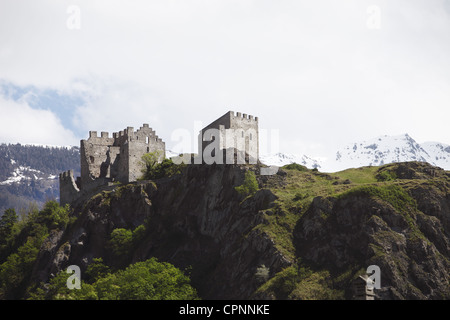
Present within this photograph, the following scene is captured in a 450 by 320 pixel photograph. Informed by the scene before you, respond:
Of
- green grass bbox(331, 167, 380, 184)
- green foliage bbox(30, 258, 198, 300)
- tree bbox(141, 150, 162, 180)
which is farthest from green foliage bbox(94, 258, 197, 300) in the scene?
green grass bbox(331, 167, 380, 184)

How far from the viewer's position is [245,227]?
7988 centimetres

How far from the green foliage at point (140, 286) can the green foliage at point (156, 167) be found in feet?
71.2

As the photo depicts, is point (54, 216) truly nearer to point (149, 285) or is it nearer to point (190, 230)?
point (190, 230)

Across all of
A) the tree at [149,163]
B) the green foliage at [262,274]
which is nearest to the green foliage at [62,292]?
the green foliage at [262,274]

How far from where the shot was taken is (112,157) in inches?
4419

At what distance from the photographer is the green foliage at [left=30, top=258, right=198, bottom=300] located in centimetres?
7394

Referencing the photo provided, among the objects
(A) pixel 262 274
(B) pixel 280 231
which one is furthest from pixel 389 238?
(A) pixel 262 274

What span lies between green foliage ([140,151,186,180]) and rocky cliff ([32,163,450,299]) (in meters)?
2.42

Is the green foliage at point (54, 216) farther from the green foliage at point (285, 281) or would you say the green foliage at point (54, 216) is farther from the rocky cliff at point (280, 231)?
the green foliage at point (285, 281)

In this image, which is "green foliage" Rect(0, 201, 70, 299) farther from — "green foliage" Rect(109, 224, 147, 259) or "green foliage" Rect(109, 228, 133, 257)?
"green foliage" Rect(109, 224, 147, 259)

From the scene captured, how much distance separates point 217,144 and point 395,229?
39162mm

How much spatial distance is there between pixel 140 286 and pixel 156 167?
110 feet
